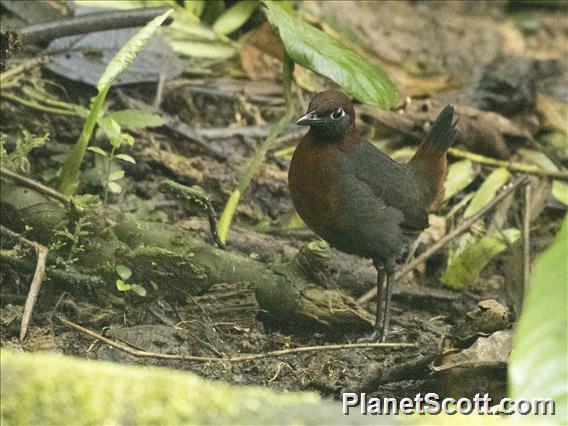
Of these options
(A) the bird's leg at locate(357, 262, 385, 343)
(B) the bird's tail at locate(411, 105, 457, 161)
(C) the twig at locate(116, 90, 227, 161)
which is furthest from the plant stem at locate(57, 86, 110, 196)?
(B) the bird's tail at locate(411, 105, 457, 161)

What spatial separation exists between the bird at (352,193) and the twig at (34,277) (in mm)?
959

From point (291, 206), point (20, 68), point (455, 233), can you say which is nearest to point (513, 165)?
point (455, 233)

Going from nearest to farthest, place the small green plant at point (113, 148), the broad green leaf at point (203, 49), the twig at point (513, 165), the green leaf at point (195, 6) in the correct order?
1. the small green plant at point (113, 148)
2. the twig at point (513, 165)
3. the broad green leaf at point (203, 49)
4. the green leaf at point (195, 6)

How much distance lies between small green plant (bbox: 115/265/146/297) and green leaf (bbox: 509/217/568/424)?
2.16m

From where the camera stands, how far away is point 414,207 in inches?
163

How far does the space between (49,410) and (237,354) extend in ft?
5.45

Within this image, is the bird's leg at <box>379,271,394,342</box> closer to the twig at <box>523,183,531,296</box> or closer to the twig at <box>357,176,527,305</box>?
the twig at <box>357,176,527,305</box>

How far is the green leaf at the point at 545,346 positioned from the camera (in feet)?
5.99

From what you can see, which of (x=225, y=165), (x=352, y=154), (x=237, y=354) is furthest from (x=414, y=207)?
(x=225, y=165)

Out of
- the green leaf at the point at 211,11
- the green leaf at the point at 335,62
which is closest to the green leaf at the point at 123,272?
the green leaf at the point at 335,62

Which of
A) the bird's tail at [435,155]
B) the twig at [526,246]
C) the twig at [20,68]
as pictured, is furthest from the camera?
the twig at [20,68]

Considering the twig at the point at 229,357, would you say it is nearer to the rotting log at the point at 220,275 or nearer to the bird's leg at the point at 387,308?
the bird's leg at the point at 387,308

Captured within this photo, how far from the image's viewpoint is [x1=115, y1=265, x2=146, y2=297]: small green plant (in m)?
3.79

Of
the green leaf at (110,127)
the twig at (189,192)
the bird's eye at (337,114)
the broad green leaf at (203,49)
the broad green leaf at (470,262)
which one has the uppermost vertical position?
the bird's eye at (337,114)
